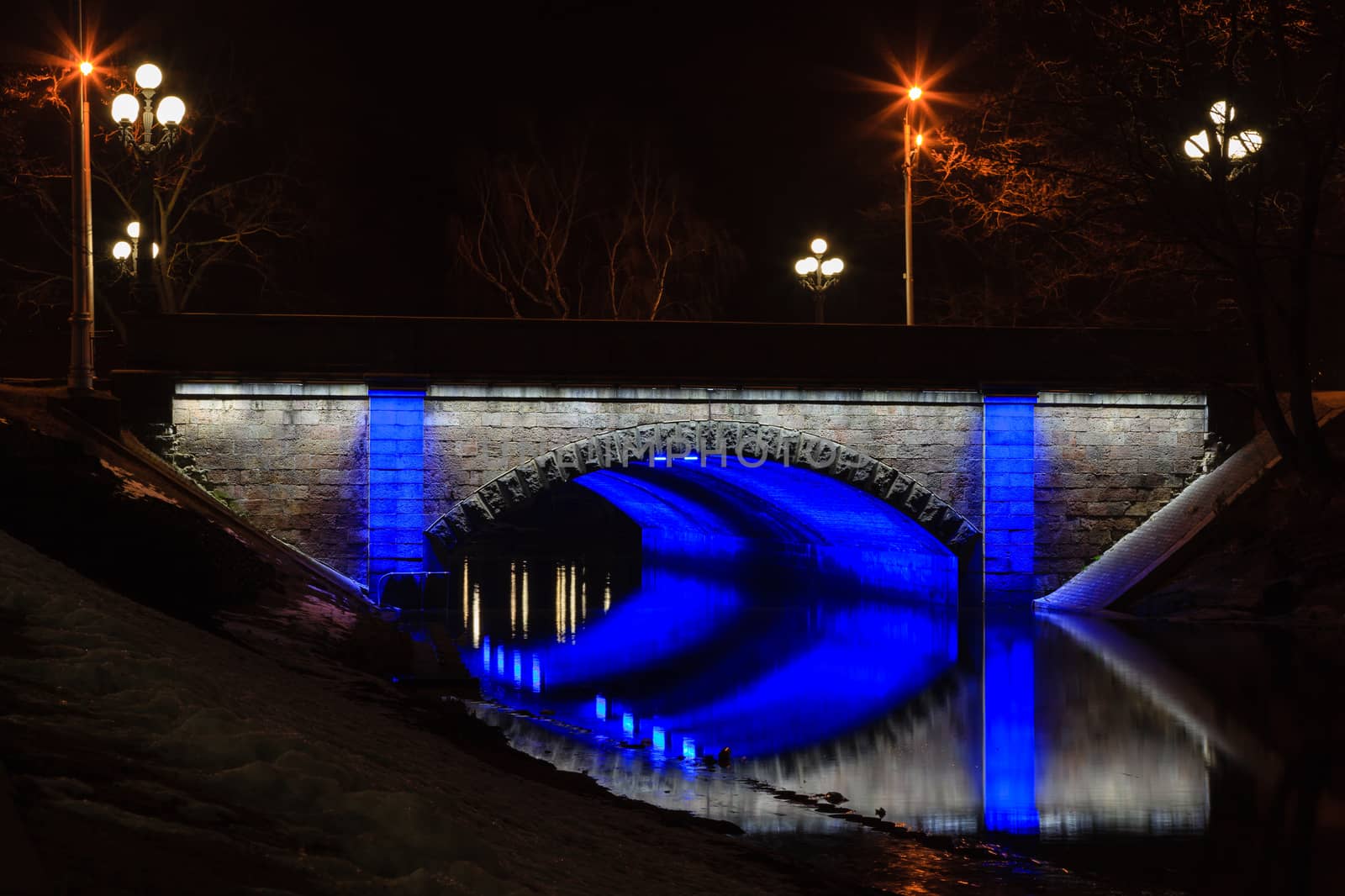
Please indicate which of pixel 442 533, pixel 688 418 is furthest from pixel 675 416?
pixel 442 533

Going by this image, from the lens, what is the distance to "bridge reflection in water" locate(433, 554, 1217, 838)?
10961 millimetres

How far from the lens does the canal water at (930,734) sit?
9.21m

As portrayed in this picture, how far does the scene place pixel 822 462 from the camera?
78.6ft

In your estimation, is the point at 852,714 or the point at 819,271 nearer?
the point at 852,714

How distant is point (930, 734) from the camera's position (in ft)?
47.5

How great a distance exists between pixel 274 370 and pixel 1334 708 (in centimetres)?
1524

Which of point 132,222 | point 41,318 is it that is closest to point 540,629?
point 132,222

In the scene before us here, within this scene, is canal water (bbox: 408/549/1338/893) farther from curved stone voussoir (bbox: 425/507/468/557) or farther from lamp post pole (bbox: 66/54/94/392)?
lamp post pole (bbox: 66/54/94/392)

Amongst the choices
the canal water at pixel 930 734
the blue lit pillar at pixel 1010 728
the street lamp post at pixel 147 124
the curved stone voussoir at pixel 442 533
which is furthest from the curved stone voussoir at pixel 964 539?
the street lamp post at pixel 147 124

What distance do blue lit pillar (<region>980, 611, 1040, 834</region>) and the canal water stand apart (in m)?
0.04

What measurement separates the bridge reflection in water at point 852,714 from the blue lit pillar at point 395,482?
1.89 metres

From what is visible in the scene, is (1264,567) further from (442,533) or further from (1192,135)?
(442,533)

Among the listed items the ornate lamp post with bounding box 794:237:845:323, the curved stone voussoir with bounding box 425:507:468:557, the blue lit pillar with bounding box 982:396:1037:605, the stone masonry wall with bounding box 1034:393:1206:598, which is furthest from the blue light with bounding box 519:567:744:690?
the ornate lamp post with bounding box 794:237:845:323

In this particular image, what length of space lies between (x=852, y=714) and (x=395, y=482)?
9.29 meters
